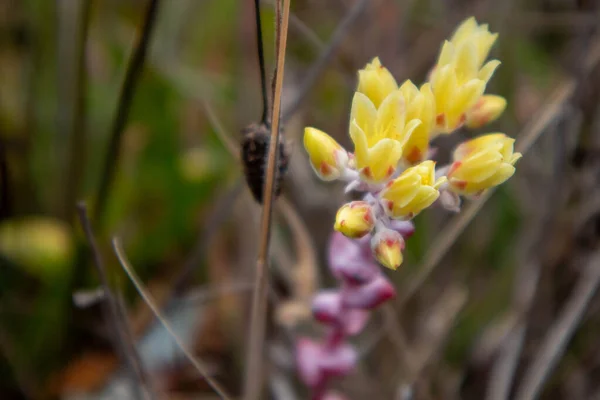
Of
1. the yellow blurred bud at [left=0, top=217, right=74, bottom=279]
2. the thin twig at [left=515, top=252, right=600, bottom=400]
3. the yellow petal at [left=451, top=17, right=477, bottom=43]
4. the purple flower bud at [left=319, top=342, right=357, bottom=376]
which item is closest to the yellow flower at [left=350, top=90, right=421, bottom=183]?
the yellow petal at [left=451, top=17, right=477, bottom=43]

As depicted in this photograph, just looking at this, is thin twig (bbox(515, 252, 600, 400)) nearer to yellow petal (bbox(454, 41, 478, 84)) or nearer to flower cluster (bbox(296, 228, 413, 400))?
flower cluster (bbox(296, 228, 413, 400))

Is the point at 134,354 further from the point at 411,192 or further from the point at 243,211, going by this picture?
the point at 243,211

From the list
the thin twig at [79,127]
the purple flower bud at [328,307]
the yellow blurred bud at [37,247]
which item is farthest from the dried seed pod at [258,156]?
the yellow blurred bud at [37,247]

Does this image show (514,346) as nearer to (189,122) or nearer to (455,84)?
(455,84)

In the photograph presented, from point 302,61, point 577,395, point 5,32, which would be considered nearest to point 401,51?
point 302,61

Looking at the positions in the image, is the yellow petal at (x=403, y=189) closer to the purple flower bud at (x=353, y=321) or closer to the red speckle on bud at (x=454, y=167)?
the red speckle on bud at (x=454, y=167)

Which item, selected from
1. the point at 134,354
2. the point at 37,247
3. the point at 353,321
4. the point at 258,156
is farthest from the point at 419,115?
the point at 37,247
